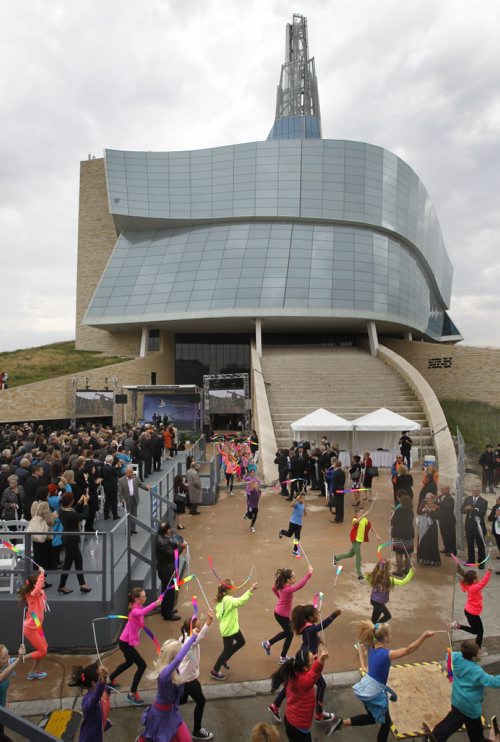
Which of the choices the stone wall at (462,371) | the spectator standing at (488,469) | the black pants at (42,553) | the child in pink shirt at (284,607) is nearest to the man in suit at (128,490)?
the black pants at (42,553)

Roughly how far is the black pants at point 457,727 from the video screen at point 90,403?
24677 millimetres

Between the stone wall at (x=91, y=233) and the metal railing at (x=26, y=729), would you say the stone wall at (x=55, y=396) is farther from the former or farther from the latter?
the metal railing at (x=26, y=729)

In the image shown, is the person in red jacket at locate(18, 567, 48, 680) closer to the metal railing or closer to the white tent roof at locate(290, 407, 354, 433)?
the metal railing

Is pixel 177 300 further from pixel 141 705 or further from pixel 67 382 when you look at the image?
pixel 141 705

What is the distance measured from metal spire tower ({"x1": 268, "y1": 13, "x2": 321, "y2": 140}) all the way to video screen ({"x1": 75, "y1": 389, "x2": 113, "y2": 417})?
43.3 metres

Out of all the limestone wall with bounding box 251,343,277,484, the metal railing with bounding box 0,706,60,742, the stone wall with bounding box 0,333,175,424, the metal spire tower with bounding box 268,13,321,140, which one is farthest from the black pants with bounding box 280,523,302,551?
the metal spire tower with bounding box 268,13,321,140

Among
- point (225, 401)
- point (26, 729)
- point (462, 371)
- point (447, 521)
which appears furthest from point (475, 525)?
point (462, 371)

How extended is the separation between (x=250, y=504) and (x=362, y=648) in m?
6.70

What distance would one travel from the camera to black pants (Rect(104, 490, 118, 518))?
34.0ft

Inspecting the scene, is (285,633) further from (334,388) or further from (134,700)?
(334,388)

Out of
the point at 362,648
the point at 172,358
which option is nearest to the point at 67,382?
the point at 172,358

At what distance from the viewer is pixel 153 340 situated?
39.7m

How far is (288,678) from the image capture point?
14.0 feet

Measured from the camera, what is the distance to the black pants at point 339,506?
11.8m
